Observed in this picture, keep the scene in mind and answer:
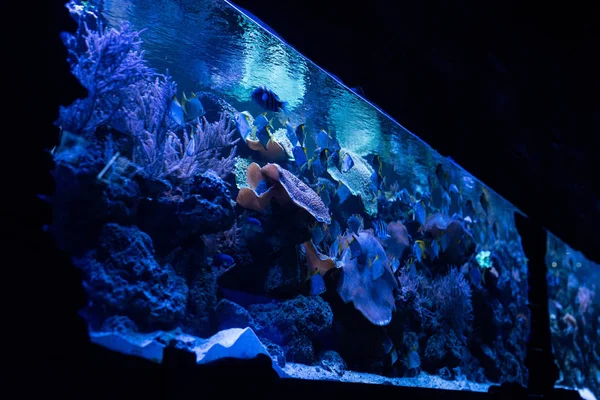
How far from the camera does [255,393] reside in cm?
242

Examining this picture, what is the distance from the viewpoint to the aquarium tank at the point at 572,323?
37.2ft

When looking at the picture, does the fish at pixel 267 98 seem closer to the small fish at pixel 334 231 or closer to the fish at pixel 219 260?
the fish at pixel 219 260

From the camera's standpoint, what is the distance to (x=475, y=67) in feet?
11.6

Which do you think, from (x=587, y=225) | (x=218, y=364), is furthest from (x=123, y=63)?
(x=587, y=225)

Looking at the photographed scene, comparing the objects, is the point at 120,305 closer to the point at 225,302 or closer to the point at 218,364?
the point at 218,364

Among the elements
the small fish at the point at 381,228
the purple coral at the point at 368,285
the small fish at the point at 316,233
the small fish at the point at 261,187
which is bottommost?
the purple coral at the point at 368,285

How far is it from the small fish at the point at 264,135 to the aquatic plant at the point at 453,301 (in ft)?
15.2

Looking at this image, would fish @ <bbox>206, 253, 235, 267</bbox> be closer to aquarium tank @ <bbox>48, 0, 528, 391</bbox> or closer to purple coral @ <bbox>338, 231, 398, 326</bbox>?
aquarium tank @ <bbox>48, 0, 528, 391</bbox>

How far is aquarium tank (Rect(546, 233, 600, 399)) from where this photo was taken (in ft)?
37.2

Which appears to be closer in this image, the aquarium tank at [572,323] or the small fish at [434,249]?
the small fish at [434,249]

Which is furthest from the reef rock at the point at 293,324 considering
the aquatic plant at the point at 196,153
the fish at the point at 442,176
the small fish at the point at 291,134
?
the fish at the point at 442,176

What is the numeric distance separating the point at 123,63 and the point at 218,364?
8.15ft

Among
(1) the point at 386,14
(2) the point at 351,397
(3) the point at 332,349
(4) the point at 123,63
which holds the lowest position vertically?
(3) the point at 332,349

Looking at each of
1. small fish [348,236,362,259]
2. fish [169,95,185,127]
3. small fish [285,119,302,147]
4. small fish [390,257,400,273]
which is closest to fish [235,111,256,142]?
small fish [285,119,302,147]
